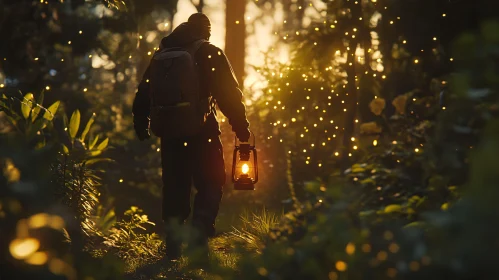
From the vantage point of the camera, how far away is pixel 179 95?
21.6ft

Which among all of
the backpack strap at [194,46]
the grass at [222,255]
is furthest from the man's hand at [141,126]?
the grass at [222,255]

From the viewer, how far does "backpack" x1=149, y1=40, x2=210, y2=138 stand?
6.54 metres

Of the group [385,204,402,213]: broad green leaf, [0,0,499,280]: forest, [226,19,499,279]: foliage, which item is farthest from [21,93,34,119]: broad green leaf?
[385,204,402,213]: broad green leaf

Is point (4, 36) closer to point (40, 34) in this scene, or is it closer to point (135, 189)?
point (40, 34)

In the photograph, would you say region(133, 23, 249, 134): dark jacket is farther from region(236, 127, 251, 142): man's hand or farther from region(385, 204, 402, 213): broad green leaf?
region(385, 204, 402, 213): broad green leaf

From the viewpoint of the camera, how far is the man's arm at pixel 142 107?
709cm

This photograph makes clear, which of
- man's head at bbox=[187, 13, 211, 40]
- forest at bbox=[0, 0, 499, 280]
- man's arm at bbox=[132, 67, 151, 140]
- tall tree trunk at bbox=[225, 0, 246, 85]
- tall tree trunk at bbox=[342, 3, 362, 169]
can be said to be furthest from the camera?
tall tree trunk at bbox=[225, 0, 246, 85]

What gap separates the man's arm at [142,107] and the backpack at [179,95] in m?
0.40

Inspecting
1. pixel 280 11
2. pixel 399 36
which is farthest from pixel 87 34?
pixel 280 11

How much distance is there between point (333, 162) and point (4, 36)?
4678mm

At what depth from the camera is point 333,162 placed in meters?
11.1

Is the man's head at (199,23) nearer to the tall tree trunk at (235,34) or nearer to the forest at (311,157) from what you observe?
the forest at (311,157)

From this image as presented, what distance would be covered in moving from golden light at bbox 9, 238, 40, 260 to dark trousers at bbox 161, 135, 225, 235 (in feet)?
14.0

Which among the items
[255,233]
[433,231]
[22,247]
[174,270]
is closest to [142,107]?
[255,233]
